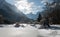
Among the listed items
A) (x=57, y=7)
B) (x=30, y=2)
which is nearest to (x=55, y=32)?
(x=57, y=7)

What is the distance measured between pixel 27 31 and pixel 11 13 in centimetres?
47

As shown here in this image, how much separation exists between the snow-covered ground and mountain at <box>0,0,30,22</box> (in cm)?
16

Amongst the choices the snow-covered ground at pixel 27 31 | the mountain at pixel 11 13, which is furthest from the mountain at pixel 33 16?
the snow-covered ground at pixel 27 31

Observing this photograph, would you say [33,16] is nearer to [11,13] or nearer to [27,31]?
[27,31]

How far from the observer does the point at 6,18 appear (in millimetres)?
3279

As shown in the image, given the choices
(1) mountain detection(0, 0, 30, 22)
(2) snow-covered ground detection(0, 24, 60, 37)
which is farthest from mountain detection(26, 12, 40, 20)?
(2) snow-covered ground detection(0, 24, 60, 37)

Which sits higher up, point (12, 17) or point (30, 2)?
point (30, 2)

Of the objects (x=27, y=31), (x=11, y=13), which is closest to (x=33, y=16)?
(x=27, y=31)

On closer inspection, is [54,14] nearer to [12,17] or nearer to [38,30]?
[38,30]

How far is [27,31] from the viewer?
325cm

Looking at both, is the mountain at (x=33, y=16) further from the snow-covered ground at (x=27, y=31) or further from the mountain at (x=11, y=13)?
the snow-covered ground at (x=27, y=31)

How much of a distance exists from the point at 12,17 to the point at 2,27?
273mm

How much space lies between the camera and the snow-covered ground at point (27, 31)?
3.22 metres

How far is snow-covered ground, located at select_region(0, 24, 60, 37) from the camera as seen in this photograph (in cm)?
322
